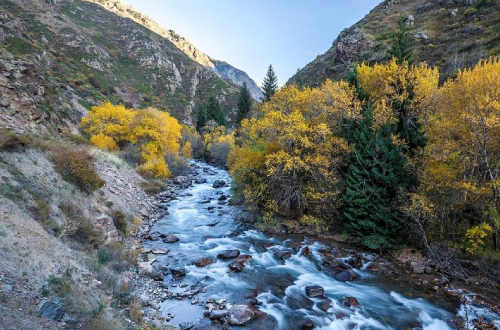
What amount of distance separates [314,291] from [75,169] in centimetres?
1476

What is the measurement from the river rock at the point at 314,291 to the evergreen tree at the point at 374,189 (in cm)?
572

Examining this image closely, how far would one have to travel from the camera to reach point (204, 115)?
74.2 m

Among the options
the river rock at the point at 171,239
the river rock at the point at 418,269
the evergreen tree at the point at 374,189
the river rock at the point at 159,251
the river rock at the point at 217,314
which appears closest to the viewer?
the river rock at the point at 217,314

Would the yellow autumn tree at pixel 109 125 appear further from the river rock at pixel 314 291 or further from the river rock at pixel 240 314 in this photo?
the river rock at pixel 314 291

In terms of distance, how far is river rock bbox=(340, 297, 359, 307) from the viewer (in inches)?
484

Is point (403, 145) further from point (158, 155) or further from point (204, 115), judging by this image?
point (204, 115)

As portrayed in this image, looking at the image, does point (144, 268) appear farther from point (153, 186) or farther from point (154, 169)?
point (154, 169)

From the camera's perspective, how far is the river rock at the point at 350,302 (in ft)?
40.4

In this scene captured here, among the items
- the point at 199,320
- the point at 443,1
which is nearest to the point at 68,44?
the point at 199,320

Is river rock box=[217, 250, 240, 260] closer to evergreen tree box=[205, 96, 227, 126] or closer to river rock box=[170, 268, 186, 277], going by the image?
river rock box=[170, 268, 186, 277]

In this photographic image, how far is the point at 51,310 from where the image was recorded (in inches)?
261

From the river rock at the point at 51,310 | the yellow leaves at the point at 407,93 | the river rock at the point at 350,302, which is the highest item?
the yellow leaves at the point at 407,93

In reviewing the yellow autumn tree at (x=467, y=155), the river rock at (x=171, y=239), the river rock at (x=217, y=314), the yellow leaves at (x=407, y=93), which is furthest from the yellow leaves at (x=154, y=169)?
the yellow autumn tree at (x=467, y=155)

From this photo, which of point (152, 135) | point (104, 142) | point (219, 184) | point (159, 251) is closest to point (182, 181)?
point (219, 184)
